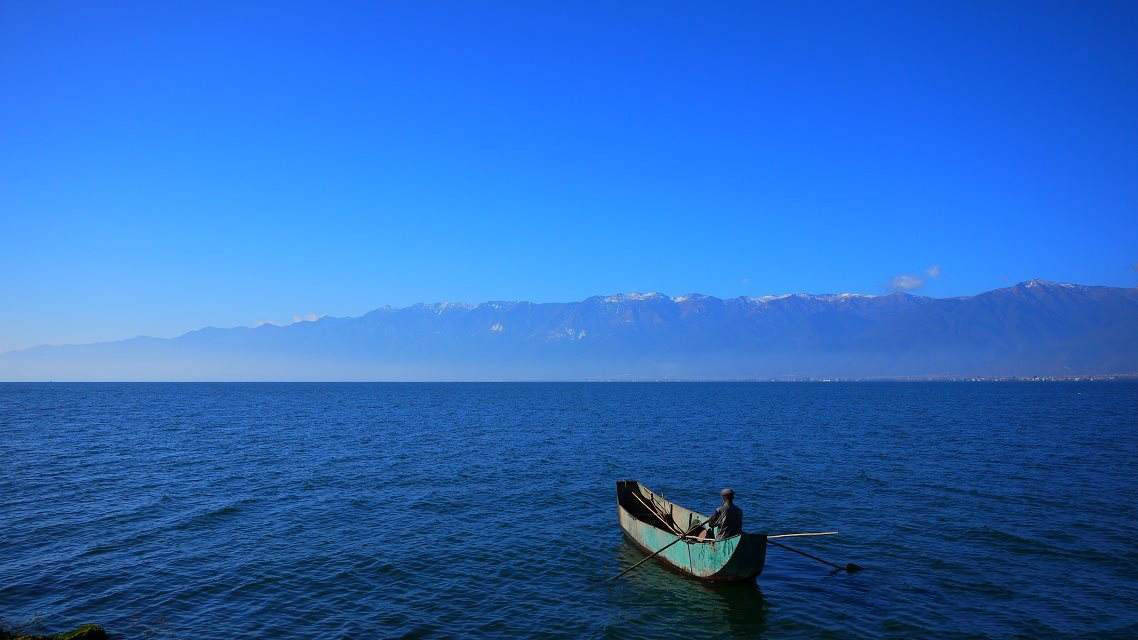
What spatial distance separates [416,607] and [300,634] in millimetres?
3282

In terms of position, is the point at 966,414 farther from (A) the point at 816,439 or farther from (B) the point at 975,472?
(B) the point at 975,472

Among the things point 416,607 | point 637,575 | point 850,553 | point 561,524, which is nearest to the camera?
point 416,607

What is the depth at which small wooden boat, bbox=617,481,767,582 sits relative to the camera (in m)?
19.2

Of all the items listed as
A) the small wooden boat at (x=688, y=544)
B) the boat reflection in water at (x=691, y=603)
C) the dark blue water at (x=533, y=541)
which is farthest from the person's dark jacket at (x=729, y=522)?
the dark blue water at (x=533, y=541)

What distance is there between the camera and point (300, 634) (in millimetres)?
16844

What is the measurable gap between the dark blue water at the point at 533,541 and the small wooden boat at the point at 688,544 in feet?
2.19

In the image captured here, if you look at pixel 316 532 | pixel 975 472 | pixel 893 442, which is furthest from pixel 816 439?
pixel 316 532

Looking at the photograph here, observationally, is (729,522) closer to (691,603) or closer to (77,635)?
(691,603)

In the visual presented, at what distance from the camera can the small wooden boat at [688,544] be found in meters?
19.2

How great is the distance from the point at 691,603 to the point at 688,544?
1989 millimetres

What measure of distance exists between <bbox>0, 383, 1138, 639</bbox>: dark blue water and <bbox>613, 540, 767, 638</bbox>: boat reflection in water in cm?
9

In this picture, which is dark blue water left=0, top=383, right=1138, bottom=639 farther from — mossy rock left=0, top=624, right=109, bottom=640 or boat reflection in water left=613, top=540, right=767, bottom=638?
mossy rock left=0, top=624, right=109, bottom=640

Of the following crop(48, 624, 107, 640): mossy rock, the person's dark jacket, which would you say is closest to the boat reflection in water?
the person's dark jacket

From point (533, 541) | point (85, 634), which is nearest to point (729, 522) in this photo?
point (533, 541)
